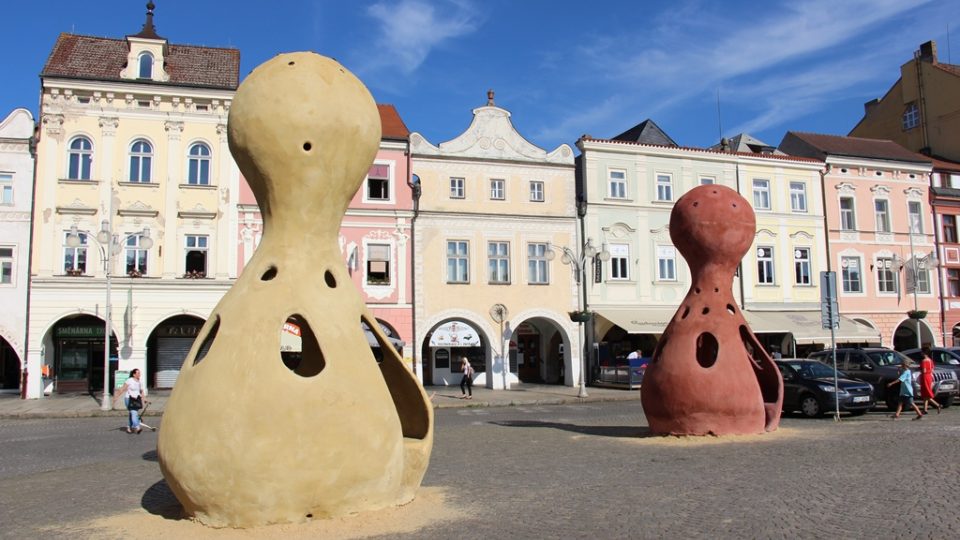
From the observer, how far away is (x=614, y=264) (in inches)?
1268

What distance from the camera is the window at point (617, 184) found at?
32.5 m

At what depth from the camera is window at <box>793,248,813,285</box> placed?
3516cm

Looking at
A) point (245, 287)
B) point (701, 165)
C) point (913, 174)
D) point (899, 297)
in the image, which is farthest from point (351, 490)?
point (913, 174)

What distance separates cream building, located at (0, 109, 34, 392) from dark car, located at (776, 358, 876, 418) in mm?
23798

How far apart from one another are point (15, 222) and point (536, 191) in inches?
742

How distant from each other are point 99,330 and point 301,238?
23388 millimetres

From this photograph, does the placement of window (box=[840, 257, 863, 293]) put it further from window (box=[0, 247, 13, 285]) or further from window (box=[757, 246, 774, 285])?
window (box=[0, 247, 13, 285])

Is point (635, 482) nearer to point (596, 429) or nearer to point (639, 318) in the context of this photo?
point (596, 429)

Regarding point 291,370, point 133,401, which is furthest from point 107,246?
point 291,370

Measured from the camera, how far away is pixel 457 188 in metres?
30.6

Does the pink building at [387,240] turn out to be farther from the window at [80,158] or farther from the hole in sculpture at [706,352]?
the hole in sculpture at [706,352]

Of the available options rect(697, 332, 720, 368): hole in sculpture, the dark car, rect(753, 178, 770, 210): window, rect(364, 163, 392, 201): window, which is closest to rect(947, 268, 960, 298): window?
rect(753, 178, 770, 210): window

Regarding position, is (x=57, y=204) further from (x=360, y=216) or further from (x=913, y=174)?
(x=913, y=174)

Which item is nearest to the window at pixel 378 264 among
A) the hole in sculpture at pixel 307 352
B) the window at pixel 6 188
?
the window at pixel 6 188
